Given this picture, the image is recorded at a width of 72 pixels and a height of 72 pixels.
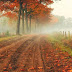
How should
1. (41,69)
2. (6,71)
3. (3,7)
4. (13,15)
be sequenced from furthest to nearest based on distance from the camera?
1. (13,15)
2. (3,7)
3. (41,69)
4. (6,71)

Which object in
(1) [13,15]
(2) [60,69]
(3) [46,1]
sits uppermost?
(3) [46,1]

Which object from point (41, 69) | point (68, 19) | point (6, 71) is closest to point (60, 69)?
point (41, 69)

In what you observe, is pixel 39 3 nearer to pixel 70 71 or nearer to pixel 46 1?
pixel 46 1

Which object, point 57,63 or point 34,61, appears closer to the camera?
point 57,63

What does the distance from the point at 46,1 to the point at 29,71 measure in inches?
902

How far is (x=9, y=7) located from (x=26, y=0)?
5.53m

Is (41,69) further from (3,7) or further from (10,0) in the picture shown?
(3,7)

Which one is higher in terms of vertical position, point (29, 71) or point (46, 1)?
point (46, 1)

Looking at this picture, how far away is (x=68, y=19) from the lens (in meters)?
172

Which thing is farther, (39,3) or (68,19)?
(68,19)

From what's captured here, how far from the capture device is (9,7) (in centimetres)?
2533

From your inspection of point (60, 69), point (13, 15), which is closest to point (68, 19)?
point (13, 15)

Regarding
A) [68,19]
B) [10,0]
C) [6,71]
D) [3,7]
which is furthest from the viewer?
[68,19]

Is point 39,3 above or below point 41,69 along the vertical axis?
above
